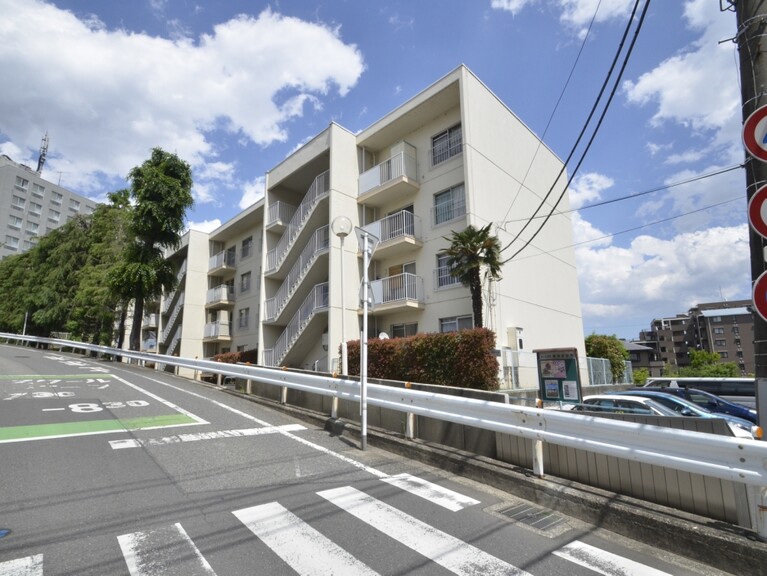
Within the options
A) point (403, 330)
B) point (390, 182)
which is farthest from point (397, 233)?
point (403, 330)

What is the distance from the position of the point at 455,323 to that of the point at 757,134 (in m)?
13.3

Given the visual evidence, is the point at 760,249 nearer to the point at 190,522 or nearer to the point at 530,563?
the point at 530,563

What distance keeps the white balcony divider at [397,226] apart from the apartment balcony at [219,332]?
51.3 feet

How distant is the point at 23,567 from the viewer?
9.84 feet

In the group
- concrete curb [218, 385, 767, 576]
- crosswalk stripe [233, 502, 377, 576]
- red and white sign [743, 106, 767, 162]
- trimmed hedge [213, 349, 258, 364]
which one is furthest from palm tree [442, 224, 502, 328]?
trimmed hedge [213, 349, 258, 364]

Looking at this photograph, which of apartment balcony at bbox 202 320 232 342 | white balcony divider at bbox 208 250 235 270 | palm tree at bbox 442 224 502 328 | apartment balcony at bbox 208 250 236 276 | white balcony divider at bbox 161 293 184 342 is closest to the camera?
palm tree at bbox 442 224 502 328

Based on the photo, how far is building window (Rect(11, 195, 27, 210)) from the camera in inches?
2995

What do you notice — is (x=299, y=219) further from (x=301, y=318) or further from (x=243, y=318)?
(x=243, y=318)

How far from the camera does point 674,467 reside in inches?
145

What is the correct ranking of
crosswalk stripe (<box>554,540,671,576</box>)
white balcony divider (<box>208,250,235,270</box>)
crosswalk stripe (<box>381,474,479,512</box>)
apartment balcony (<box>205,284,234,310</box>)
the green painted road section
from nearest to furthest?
crosswalk stripe (<box>554,540,671,576</box>)
crosswalk stripe (<box>381,474,479,512</box>)
the green painted road section
apartment balcony (<box>205,284,234,310</box>)
white balcony divider (<box>208,250,235,270</box>)

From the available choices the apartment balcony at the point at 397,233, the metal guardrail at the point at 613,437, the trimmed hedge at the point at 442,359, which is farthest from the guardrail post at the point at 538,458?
the apartment balcony at the point at 397,233

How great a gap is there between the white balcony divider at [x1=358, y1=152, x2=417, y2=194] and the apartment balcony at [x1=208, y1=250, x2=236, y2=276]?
1502 centimetres

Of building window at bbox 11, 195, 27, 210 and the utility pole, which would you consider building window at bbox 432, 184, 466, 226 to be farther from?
building window at bbox 11, 195, 27, 210

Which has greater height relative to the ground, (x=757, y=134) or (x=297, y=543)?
(x=757, y=134)
